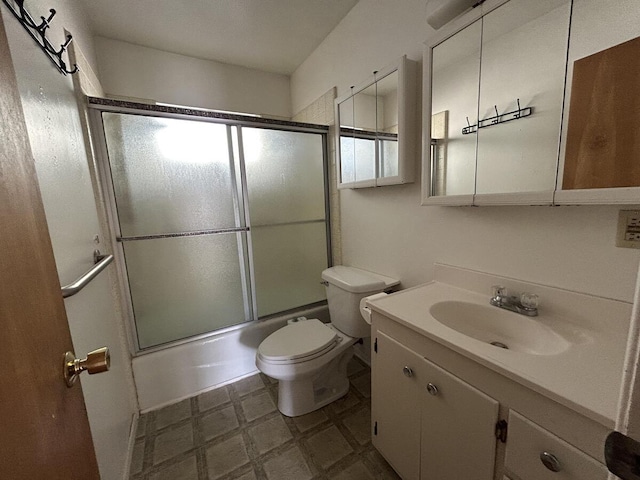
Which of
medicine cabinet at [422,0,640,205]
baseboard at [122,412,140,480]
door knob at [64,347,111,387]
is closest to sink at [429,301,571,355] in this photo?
medicine cabinet at [422,0,640,205]

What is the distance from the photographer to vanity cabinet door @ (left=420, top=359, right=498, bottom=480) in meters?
0.73

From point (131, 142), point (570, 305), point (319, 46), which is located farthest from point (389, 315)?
point (319, 46)

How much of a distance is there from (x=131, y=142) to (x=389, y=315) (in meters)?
1.76

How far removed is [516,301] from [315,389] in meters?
1.24

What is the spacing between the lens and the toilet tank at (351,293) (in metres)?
1.55

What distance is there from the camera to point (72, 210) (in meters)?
0.99

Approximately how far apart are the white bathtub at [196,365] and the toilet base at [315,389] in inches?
18.8

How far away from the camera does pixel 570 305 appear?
34.7 inches

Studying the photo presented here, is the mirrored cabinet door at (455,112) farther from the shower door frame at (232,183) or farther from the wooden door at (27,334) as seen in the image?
the wooden door at (27,334)

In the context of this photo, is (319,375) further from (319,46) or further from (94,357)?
(319,46)

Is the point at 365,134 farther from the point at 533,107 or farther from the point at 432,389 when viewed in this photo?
the point at 432,389

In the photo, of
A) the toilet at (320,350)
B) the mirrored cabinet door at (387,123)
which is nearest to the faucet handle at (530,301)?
the toilet at (320,350)

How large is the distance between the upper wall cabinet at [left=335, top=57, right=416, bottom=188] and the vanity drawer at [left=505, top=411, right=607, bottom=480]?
1.09m

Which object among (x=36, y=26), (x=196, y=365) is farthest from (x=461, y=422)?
(x=36, y=26)
